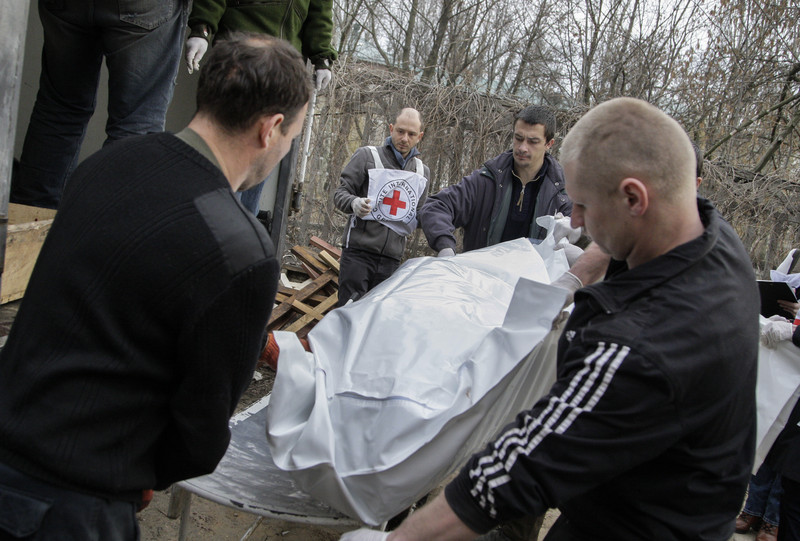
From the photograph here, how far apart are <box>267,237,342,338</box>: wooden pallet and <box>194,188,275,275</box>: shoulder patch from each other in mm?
3221

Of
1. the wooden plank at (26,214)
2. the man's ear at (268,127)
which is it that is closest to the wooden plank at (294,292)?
the wooden plank at (26,214)

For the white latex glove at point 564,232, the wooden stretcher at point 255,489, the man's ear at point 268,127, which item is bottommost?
the wooden stretcher at point 255,489

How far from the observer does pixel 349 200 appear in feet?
14.1

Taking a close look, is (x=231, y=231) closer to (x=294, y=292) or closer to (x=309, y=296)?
(x=309, y=296)

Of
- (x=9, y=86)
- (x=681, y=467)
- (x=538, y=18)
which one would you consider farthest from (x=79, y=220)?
(x=538, y=18)

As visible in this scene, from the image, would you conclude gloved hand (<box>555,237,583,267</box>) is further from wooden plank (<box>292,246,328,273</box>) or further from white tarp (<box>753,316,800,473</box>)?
wooden plank (<box>292,246,328,273</box>)

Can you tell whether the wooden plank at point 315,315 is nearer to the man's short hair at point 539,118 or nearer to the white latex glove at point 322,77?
the white latex glove at point 322,77

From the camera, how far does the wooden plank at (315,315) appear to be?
4.57 m

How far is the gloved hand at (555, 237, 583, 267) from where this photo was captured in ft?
9.09

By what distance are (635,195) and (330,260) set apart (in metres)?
4.26

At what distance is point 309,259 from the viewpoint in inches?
222

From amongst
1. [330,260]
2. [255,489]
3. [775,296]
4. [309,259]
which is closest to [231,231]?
[255,489]

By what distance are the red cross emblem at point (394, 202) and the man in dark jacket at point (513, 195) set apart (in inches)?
19.8

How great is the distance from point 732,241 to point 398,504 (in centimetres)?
107
